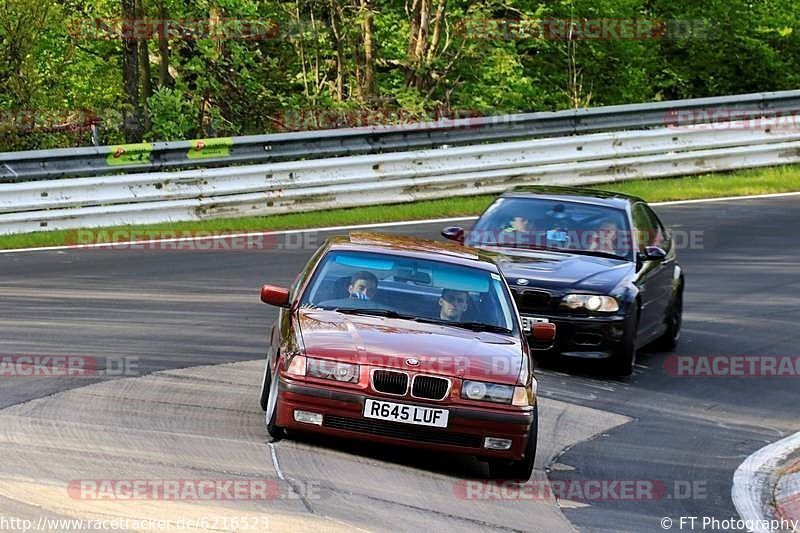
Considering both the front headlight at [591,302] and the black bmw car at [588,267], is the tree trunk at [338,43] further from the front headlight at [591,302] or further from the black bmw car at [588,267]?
the front headlight at [591,302]

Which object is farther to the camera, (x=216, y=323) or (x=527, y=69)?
(x=527, y=69)

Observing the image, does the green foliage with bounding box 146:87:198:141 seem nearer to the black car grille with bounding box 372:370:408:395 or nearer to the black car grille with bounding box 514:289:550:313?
the black car grille with bounding box 514:289:550:313

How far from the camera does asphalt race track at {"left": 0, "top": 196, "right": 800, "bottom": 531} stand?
792 centimetres

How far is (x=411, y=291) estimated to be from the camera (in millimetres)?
9891

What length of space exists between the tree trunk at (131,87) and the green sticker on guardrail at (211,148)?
2.99 metres

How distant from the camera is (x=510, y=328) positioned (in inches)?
385

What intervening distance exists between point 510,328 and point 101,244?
9536mm

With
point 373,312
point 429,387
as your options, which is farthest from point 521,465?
point 373,312

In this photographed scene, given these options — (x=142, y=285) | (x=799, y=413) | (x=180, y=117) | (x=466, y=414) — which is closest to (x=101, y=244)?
(x=142, y=285)

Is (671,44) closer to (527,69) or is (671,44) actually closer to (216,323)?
(527,69)

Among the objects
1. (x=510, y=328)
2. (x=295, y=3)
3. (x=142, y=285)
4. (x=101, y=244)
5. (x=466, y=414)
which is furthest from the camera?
(x=295, y=3)

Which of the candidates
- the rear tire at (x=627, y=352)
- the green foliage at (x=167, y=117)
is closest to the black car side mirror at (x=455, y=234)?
the rear tire at (x=627, y=352)

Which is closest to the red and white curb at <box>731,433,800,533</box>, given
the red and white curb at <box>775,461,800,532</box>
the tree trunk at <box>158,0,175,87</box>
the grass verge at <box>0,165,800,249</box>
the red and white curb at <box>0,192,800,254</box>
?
the red and white curb at <box>775,461,800,532</box>

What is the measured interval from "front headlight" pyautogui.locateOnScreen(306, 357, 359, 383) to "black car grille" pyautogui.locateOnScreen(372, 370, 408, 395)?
13 cm
